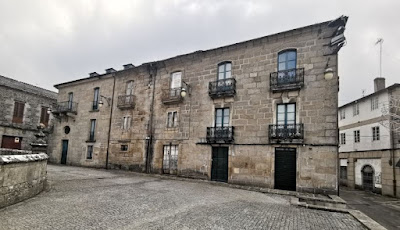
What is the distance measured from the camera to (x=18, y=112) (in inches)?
888

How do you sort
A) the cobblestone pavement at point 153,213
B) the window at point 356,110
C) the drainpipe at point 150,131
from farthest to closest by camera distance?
the window at point 356,110 → the drainpipe at point 150,131 → the cobblestone pavement at point 153,213

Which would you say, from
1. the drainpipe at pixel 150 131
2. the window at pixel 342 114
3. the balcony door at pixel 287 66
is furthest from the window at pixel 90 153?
the window at pixel 342 114

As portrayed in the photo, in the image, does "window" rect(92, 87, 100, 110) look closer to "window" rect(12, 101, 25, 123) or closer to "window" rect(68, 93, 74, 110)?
"window" rect(68, 93, 74, 110)

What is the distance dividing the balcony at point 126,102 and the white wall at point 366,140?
20116 mm

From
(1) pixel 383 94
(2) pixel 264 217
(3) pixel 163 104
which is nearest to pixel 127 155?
(3) pixel 163 104

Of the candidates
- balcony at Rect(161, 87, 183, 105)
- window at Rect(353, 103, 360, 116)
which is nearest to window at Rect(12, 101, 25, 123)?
balcony at Rect(161, 87, 183, 105)

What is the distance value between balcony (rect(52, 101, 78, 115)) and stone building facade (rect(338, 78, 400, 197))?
84.2 feet

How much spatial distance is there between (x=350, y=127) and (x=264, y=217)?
21.3m

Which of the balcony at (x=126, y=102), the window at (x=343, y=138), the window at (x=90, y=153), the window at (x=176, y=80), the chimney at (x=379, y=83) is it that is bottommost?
the window at (x=90, y=153)

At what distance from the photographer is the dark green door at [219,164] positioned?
13273mm

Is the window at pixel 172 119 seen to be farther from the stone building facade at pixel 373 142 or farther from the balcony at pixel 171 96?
the stone building facade at pixel 373 142

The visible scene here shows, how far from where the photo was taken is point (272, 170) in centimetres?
1185

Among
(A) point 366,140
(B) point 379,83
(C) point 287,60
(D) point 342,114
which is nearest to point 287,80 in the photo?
(C) point 287,60

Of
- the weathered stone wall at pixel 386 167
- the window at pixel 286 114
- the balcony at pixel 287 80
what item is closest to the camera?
the balcony at pixel 287 80
